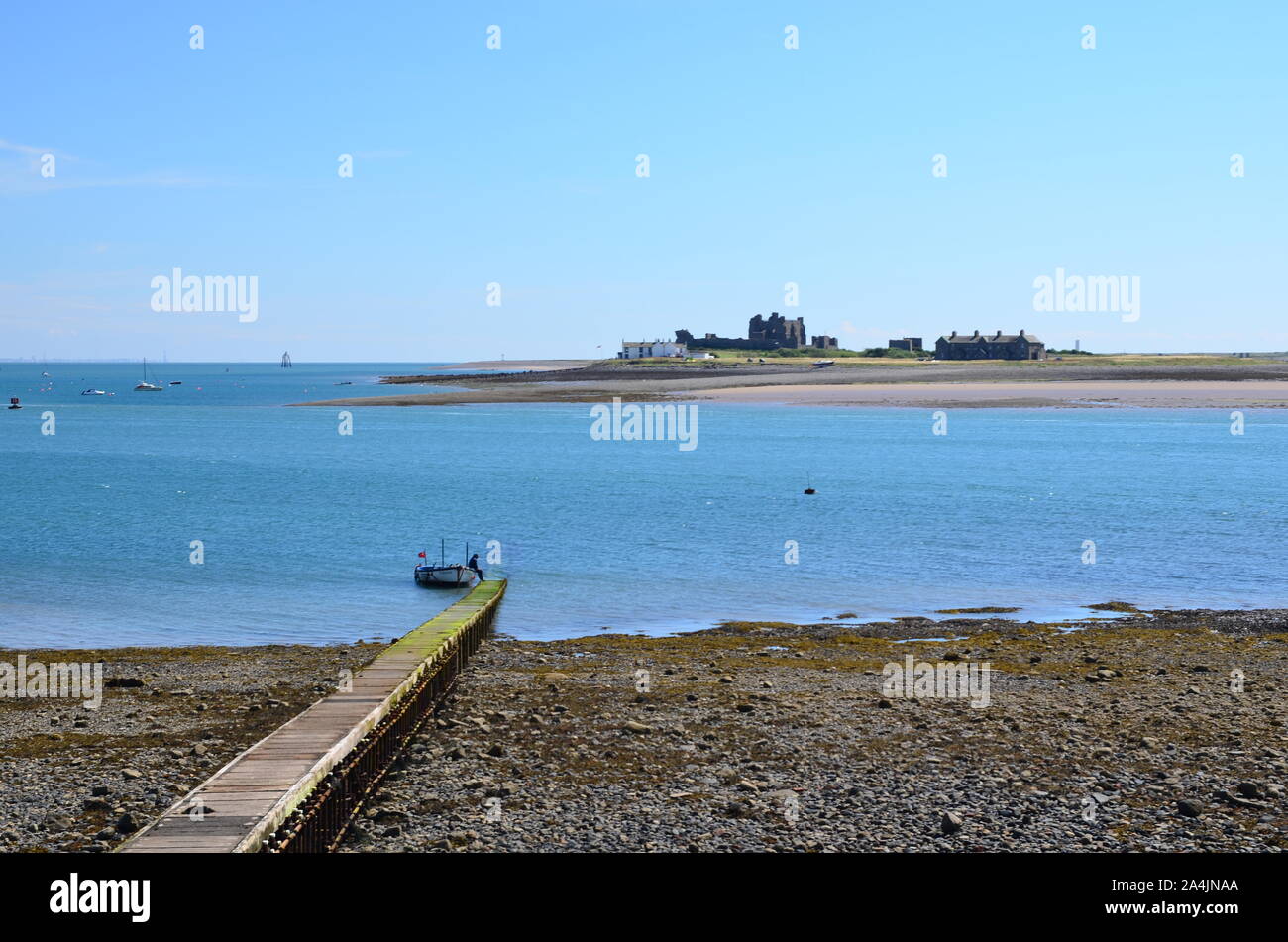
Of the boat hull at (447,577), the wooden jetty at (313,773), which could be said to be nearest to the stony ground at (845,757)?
the wooden jetty at (313,773)

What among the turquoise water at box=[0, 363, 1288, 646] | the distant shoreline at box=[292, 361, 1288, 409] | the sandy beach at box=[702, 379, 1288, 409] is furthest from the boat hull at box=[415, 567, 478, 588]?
the sandy beach at box=[702, 379, 1288, 409]

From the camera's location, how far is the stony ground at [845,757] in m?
15.0

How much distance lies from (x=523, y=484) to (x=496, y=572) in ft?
107

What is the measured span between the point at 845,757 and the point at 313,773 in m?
8.08

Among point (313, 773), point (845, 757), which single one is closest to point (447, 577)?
point (845, 757)

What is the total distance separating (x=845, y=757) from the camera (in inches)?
728

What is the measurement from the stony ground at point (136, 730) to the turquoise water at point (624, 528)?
3781mm

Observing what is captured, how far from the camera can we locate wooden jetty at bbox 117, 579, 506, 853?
13805 millimetres

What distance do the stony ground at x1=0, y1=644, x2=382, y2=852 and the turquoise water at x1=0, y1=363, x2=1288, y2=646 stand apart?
3.78 metres

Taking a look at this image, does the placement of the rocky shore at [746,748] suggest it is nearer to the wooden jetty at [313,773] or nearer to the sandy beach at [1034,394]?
A: the wooden jetty at [313,773]

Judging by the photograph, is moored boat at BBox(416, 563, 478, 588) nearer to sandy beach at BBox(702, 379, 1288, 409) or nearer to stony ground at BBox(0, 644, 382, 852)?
stony ground at BBox(0, 644, 382, 852)

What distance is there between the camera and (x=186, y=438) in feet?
402

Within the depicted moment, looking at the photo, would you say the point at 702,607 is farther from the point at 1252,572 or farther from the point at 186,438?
the point at 186,438

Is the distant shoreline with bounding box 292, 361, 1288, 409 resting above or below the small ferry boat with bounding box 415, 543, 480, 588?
above
